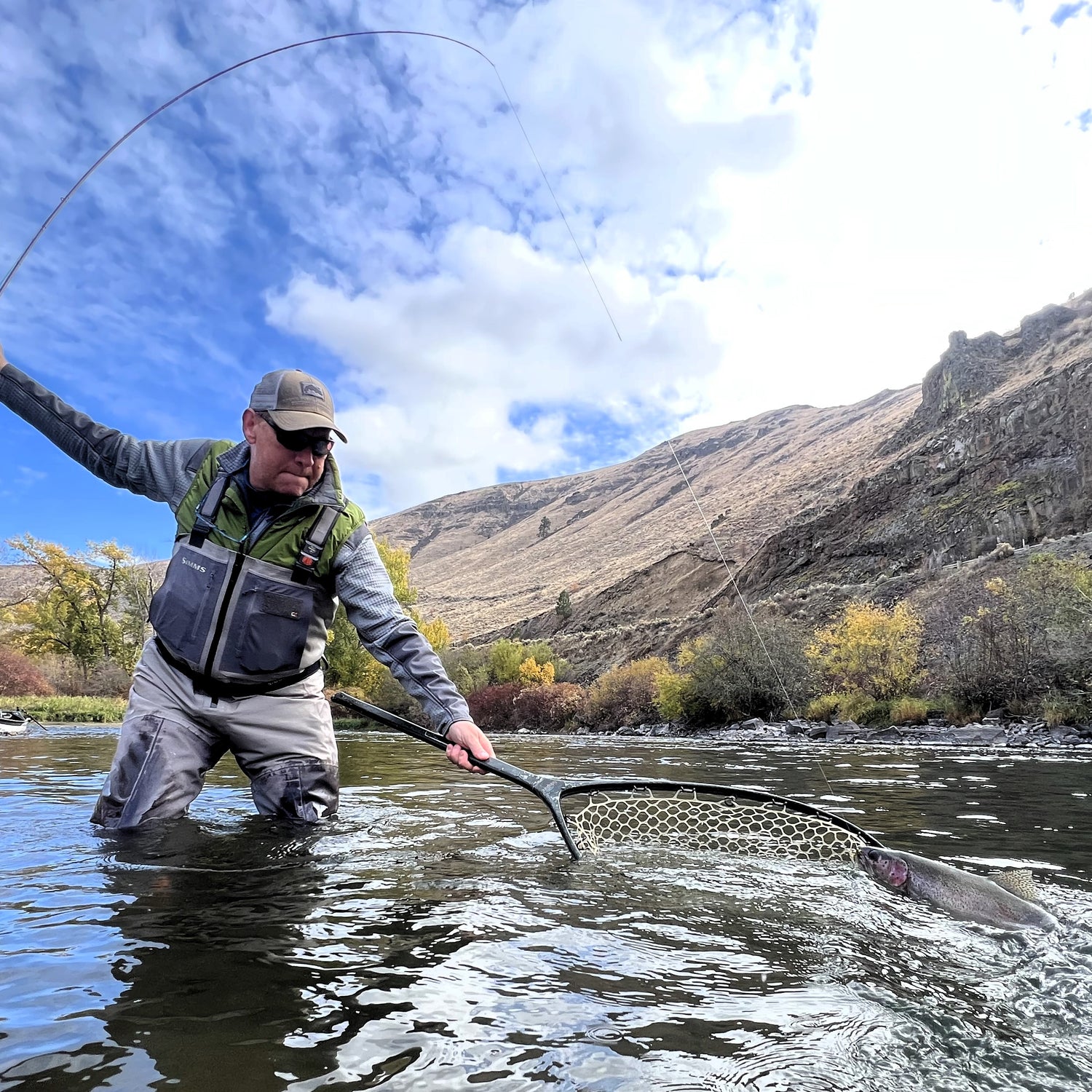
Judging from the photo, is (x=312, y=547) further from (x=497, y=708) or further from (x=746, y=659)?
(x=497, y=708)

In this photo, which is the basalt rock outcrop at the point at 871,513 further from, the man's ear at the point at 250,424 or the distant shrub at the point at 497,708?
the man's ear at the point at 250,424

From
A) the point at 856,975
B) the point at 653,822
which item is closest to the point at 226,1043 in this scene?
the point at 856,975

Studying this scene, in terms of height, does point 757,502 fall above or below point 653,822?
above

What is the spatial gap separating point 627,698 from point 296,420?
35025mm

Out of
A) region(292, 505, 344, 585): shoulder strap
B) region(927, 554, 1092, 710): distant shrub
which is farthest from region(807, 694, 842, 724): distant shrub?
region(292, 505, 344, 585): shoulder strap

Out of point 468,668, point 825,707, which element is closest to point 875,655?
point 825,707

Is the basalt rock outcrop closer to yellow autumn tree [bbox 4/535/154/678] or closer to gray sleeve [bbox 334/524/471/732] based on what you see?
gray sleeve [bbox 334/524/471/732]

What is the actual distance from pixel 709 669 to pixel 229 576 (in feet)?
96.8

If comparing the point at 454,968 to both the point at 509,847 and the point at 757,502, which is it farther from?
the point at 757,502

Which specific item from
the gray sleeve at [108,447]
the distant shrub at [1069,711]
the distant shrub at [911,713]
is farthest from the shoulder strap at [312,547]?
the distant shrub at [911,713]

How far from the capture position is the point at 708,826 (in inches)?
204

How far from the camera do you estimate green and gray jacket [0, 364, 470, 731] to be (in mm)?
4086

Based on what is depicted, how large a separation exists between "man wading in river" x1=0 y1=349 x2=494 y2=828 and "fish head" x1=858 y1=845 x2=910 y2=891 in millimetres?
1933

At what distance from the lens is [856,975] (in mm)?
2451
